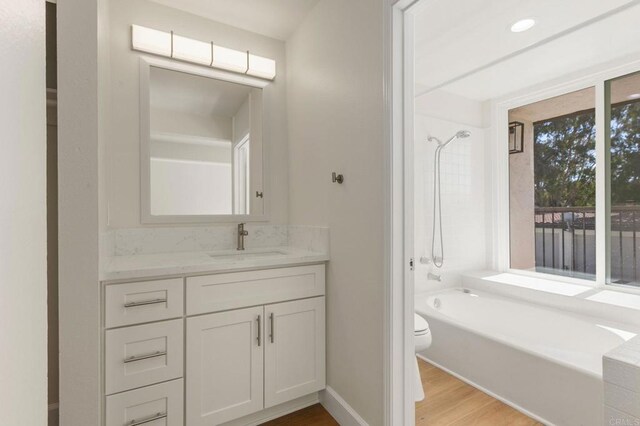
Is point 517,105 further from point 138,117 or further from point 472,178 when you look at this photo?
point 138,117

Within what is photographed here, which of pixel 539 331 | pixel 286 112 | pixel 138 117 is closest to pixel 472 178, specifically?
pixel 539 331

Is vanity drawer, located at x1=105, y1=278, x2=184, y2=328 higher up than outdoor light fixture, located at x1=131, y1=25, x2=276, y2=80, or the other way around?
outdoor light fixture, located at x1=131, y1=25, x2=276, y2=80

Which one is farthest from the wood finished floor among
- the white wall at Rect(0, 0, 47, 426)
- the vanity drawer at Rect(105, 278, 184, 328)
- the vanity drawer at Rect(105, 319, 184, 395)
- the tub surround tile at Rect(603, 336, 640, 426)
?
the white wall at Rect(0, 0, 47, 426)

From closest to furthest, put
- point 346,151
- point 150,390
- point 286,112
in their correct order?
point 150,390, point 346,151, point 286,112

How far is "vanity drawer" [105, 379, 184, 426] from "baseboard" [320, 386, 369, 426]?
30.2 inches

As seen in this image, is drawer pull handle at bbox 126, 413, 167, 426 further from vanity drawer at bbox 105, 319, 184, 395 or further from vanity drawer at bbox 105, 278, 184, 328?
vanity drawer at bbox 105, 278, 184, 328

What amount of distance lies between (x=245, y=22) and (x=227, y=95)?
489 mm

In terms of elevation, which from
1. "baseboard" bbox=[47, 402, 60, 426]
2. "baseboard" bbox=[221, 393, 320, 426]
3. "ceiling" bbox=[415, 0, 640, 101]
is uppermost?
"ceiling" bbox=[415, 0, 640, 101]

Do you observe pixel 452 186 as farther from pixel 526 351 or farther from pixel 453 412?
pixel 453 412

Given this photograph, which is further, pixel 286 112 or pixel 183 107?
pixel 286 112

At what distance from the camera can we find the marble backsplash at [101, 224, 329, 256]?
1830 mm

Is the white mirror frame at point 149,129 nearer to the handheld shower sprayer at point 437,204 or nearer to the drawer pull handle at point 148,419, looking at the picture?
the drawer pull handle at point 148,419

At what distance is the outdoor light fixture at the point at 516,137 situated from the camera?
10.2 feet

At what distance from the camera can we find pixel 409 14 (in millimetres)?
1396
